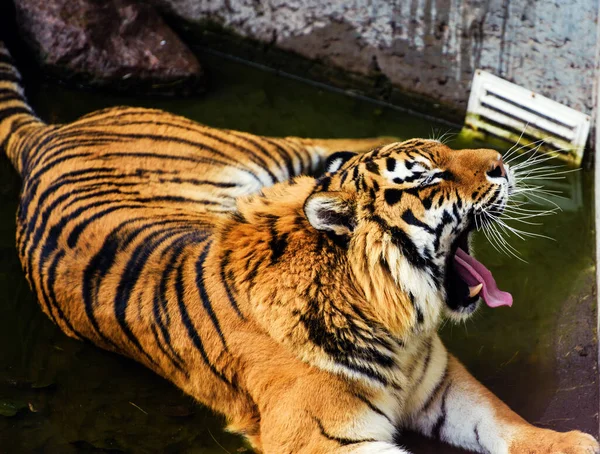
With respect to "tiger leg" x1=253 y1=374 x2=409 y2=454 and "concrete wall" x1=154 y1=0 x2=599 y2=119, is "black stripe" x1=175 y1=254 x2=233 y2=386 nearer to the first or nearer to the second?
"tiger leg" x1=253 y1=374 x2=409 y2=454

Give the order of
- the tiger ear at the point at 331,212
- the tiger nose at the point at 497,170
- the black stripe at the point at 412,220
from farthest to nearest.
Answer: the tiger nose at the point at 497,170, the black stripe at the point at 412,220, the tiger ear at the point at 331,212

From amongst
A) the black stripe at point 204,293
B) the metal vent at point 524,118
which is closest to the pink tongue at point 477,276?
the black stripe at point 204,293

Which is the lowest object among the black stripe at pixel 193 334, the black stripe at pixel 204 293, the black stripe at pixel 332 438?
the black stripe at pixel 332 438

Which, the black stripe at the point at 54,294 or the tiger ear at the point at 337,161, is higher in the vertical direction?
the tiger ear at the point at 337,161

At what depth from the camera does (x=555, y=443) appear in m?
2.62

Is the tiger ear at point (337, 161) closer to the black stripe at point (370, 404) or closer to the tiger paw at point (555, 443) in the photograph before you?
the black stripe at point (370, 404)

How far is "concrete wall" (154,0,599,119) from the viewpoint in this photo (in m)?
3.98

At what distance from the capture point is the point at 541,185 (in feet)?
13.1

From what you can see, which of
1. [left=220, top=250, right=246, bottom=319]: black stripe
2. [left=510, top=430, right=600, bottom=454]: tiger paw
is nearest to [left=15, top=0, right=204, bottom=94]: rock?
[left=220, top=250, right=246, bottom=319]: black stripe

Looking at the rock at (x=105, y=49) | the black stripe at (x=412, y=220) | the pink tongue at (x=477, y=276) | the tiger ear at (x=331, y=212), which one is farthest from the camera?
the rock at (x=105, y=49)

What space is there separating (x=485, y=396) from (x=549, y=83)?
1.96 metres

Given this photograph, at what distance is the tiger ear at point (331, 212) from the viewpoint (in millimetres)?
2354

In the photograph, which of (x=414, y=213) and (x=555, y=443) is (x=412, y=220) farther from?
(x=555, y=443)

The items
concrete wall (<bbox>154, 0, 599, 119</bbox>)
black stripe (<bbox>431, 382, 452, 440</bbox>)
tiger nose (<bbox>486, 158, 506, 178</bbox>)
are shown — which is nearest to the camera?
tiger nose (<bbox>486, 158, 506, 178</bbox>)
